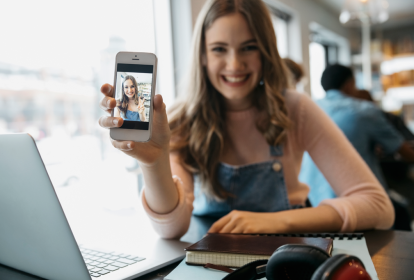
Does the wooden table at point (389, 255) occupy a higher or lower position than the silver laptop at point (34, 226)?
lower

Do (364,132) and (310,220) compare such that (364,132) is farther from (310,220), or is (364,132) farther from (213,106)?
(310,220)

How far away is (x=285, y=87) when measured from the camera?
46.7 inches

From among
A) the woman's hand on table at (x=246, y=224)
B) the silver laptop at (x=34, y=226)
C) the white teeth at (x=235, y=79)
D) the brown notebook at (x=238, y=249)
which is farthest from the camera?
the white teeth at (x=235, y=79)

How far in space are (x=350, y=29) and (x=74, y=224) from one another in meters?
5.84

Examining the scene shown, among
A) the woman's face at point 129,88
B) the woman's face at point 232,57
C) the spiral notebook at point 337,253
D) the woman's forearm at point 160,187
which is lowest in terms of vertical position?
the spiral notebook at point 337,253

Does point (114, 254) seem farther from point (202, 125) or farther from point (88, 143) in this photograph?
point (88, 143)

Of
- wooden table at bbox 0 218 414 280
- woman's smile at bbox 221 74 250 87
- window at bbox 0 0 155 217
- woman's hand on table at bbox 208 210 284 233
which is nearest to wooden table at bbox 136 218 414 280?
wooden table at bbox 0 218 414 280

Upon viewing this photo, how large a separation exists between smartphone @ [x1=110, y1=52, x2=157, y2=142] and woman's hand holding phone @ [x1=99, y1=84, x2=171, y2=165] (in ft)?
0.04

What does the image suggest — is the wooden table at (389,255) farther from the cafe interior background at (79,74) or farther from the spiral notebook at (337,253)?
the cafe interior background at (79,74)

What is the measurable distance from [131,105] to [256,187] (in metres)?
0.51

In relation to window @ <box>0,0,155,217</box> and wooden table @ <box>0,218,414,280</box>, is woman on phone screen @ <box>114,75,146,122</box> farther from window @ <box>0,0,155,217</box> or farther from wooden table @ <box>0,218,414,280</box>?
window @ <box>0,0,155,217</box>

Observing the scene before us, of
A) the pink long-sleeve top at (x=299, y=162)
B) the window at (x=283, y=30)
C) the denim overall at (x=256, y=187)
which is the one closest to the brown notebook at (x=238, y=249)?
the pink long-sleeve top at (x=299, y=162)

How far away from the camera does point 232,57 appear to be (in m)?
1.03

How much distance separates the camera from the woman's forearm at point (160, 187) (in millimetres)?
812
